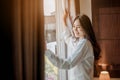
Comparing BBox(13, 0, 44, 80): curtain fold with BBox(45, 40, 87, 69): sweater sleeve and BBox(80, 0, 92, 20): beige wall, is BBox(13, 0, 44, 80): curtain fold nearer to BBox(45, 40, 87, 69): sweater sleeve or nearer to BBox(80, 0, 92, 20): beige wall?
BBox(45, 40, 87, 69): sweater sleeve

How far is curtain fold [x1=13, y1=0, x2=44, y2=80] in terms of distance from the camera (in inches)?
41.8

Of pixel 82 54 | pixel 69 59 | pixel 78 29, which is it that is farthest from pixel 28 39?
pixel 78 29

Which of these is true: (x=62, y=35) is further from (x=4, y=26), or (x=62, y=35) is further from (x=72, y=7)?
(x=4, y=26)

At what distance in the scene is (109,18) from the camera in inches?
136

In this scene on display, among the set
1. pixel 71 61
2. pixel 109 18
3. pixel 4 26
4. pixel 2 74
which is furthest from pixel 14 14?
pixel 109 18

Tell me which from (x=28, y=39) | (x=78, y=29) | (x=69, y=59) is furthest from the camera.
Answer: (x=78, y=29)

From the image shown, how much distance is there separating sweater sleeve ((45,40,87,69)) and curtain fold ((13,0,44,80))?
585 millimetres

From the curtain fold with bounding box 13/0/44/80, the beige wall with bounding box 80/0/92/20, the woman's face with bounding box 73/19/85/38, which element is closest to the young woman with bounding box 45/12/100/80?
the woman's face with bounding box 73/19/85/38

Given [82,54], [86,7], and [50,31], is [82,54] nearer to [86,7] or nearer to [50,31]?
[50,31]

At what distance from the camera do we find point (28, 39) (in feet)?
3.74

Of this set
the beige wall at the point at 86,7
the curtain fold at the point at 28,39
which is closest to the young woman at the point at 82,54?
the curtain fold at the point at 28,39

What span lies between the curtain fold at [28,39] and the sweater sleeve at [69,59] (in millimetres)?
585

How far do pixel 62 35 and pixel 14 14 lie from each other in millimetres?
1747

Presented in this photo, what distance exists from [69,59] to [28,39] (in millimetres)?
937
